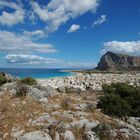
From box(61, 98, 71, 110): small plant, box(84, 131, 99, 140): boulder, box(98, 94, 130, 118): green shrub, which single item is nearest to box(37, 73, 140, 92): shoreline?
box(61, 98, 71, 110): small plant

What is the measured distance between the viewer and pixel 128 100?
1270 cm

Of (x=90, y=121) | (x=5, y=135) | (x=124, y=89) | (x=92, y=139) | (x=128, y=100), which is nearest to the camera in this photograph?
(x=92, y=139)

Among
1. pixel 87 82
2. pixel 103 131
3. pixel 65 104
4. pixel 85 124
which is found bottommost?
pixel 87 82

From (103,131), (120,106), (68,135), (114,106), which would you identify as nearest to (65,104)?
(114,106)

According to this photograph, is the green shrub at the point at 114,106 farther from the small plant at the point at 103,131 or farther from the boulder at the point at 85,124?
the small plant at the point at 103,131

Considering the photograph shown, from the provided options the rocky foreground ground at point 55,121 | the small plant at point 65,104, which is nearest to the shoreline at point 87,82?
the small plant at point 65,104

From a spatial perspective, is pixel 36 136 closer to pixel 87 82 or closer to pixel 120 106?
pixel 120 106

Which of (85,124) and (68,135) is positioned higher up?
(85,124)

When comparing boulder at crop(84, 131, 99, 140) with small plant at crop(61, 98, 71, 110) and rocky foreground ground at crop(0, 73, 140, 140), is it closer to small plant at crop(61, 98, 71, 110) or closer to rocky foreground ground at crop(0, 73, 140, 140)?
rocky foreground ground at crop(0, 73, 140, 140)

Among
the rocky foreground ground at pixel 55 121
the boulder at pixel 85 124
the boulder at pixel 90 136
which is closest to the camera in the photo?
the boulder at pixel 90 136

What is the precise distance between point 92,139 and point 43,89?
7850mm

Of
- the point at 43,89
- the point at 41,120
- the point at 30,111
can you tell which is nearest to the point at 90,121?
the point at 41,120

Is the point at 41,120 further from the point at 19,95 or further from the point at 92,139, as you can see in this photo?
the point at 19,95

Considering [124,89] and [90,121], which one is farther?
[124,89]
